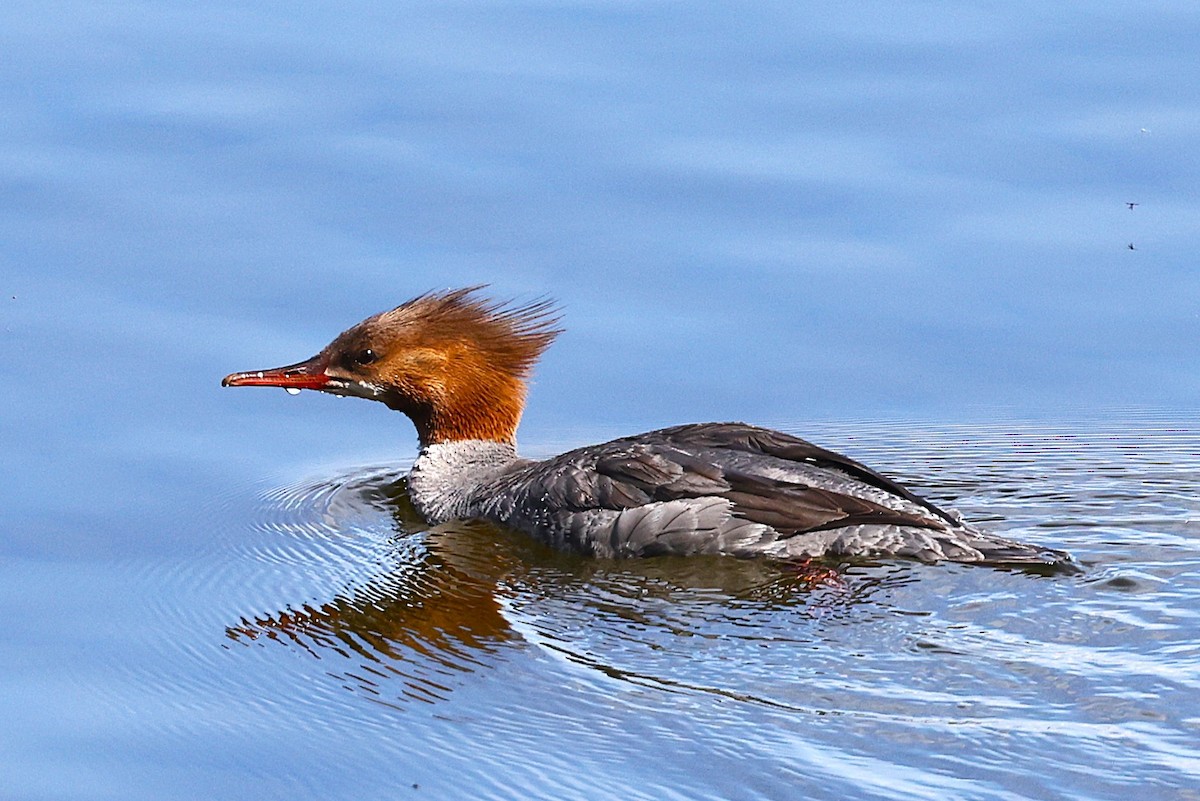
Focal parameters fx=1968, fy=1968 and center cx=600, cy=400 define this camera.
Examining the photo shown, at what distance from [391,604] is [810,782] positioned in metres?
2.40

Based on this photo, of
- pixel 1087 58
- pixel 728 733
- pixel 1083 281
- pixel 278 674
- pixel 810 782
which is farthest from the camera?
pixel 1087 58

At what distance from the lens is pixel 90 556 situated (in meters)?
7.80

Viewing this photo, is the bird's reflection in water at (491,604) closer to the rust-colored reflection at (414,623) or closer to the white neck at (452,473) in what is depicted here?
the rust-colored reflection at (414,623)

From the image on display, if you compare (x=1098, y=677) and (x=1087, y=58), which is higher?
(x=1087, y=58)

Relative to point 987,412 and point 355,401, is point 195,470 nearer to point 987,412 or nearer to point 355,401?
point 355,401

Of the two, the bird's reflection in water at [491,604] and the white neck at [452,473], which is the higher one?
the white neck at [452,473]

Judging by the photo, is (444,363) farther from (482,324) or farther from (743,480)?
(743,480)

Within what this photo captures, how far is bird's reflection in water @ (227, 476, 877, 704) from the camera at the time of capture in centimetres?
673

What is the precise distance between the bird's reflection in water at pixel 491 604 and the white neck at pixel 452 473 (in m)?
0.37

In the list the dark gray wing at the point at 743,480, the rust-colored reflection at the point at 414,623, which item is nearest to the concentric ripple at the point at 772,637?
the rust-colored reflection at the point at 414,623

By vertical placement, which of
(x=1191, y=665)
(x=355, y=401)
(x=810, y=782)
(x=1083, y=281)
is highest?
(x=1083, y=281)

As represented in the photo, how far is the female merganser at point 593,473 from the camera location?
7.67 metres

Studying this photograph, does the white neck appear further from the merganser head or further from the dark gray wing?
the dark gray wing

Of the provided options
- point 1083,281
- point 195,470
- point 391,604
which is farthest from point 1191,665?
point 195,470
